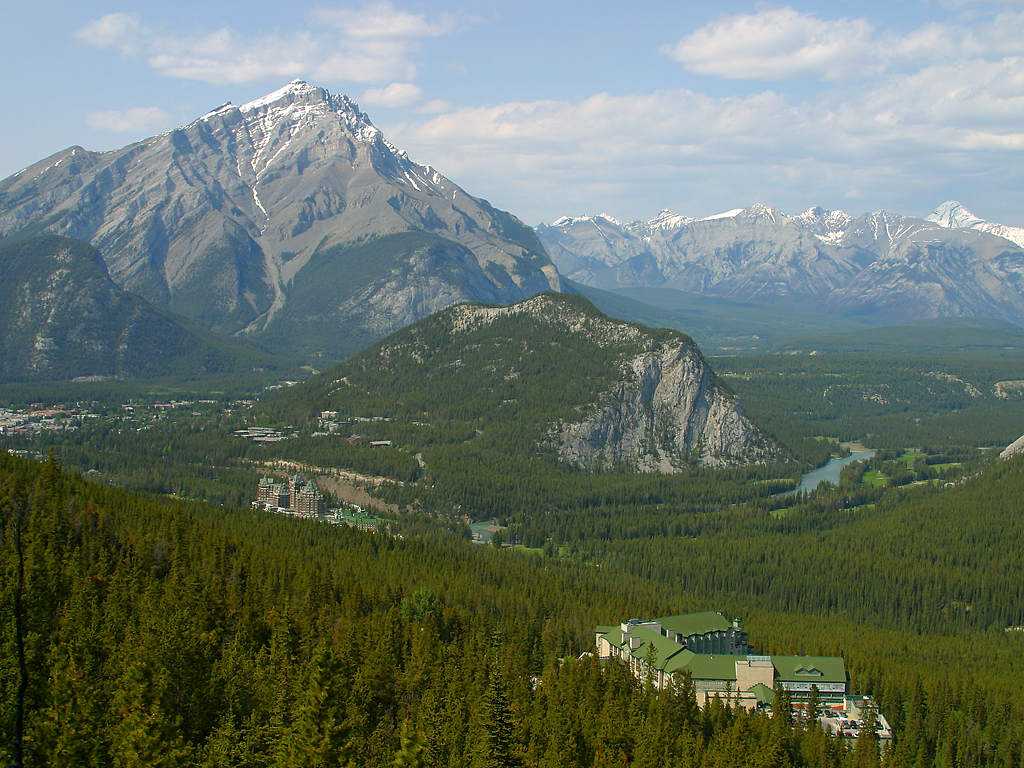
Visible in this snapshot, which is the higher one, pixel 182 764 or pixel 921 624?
pixel 182 764

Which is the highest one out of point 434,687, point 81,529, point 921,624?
point 81,529

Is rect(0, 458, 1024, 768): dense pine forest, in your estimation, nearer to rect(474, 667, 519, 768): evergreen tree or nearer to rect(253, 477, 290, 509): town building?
rect(474, 667, 519, 768): evergreen tree

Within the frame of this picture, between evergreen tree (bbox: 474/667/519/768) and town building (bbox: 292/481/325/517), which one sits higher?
evergreen tree (bbox: 474/667/519/768)

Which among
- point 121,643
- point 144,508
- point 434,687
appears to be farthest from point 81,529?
point 434,687

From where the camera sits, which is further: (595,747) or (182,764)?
(595,747)

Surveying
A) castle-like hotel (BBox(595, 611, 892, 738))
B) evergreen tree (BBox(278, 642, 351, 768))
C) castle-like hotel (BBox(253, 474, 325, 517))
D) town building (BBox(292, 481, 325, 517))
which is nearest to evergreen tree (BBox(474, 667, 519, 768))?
evergreen tree (BBox(278, 642, 351, 768))

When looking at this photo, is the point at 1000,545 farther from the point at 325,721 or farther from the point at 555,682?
the point at 325,721
